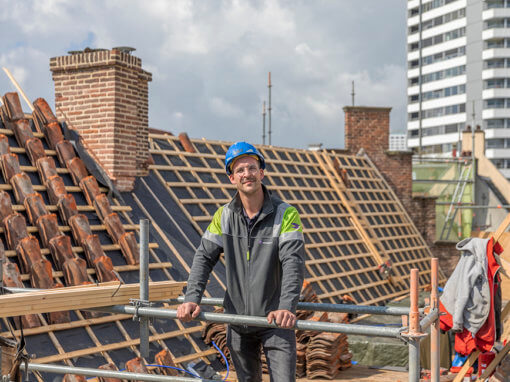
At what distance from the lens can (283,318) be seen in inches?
146

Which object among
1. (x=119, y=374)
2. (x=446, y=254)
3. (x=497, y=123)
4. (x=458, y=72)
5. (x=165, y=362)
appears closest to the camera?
(x=119, y=374)

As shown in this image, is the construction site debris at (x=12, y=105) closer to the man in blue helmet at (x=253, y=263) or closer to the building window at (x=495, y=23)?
the man in blue helmet at (x=253, y=263)

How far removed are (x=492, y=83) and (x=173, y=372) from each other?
70090 mm

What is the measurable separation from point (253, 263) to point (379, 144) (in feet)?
56.7

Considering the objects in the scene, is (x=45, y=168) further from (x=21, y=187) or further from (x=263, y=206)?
(x=263, y=206)

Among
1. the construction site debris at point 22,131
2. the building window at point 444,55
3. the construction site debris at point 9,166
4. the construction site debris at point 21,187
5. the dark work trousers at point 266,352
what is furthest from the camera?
the building window at point 444,55

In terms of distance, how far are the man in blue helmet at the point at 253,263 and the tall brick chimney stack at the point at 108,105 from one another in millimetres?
5907

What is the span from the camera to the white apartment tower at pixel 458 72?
70188 millimetres

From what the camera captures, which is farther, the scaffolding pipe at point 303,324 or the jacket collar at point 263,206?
the jacket collar at point 263,206

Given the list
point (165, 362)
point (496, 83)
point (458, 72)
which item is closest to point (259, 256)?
point (165, 362)

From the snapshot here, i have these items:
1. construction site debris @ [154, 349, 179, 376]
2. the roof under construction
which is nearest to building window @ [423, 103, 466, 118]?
the roof under construction

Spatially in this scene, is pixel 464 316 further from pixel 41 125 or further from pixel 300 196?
pixel 300 196

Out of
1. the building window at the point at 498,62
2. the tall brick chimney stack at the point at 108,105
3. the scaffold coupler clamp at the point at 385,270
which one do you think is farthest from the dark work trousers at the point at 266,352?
the building window at the point at 498,62

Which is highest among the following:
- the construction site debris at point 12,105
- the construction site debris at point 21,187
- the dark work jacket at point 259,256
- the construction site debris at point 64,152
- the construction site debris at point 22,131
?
the construction site debris at point 12,105
